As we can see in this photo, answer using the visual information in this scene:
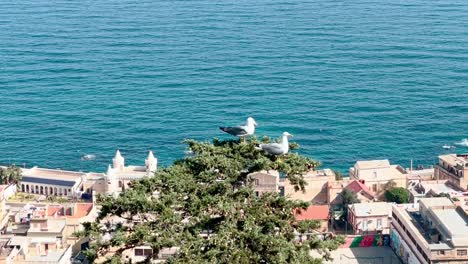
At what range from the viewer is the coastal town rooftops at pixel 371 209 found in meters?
80.7

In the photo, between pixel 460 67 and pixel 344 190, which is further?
pixel 460 67

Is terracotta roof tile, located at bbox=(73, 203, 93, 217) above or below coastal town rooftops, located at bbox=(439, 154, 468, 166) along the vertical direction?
below

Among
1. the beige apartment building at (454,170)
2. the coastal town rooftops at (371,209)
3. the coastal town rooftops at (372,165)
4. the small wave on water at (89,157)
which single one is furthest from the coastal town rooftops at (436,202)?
the small wave on water at (89,157)

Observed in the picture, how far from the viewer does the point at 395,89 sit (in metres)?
140

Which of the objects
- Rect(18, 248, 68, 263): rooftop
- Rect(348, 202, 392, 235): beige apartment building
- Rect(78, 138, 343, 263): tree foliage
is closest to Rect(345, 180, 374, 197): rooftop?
Rect(348, 202, 392, 235): beige apartment building

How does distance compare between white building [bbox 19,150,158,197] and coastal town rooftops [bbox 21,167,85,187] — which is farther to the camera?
coastal town rooftops [bbox 21,167,85,187]

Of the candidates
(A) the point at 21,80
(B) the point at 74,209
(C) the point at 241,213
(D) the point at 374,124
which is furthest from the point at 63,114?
(C) the point at 241,213

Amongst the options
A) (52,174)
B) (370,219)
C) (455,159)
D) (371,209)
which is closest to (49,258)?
(370,219)

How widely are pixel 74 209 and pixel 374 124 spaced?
5534 centimetres

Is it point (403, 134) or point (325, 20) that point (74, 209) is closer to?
point (403, 134)

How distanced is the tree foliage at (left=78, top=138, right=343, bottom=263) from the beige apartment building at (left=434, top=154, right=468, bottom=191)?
2188 inches

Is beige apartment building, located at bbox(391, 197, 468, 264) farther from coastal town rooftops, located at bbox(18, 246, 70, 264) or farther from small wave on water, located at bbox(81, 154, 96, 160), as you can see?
small wave on water, located at bbox(81, 154, 96, 160)

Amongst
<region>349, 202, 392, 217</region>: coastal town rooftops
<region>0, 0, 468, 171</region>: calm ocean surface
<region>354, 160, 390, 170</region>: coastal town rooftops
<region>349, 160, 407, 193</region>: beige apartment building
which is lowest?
<region>349, 202, 392, 217</region>: coastal town rooftops

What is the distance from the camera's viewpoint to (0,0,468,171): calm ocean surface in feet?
382
